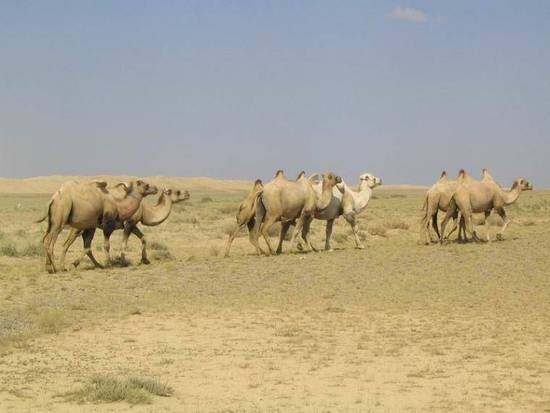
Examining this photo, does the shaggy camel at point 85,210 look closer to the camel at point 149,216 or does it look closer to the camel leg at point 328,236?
the camel at point 149,216

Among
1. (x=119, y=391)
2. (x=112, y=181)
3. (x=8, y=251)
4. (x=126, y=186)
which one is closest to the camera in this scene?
(x=119, y=391)

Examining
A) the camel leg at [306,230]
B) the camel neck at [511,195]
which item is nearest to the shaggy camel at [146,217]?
the camel leg at [306,230]

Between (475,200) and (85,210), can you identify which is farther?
(475,200)

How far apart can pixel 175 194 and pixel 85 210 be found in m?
3.76

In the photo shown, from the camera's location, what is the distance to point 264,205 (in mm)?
22078

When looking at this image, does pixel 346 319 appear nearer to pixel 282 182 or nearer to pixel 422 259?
pixel 422 259

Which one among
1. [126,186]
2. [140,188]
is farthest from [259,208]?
[126,186]

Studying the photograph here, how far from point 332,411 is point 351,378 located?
1.44m

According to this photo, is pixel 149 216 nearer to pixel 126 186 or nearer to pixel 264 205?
pixel 126 186

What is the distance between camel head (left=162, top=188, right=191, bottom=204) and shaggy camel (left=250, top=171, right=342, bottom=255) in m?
1.90

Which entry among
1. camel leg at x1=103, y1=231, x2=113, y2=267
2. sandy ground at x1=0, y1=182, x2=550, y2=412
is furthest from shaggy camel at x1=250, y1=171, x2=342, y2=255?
camel leg at x1=103, y1=231, x2=113, y2=267

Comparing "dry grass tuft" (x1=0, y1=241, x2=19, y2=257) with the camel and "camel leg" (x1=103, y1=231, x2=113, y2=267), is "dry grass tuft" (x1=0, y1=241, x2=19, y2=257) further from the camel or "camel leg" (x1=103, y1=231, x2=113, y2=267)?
Result: "camel leg" (x1=103, y1=231, x2=113, y2=267)

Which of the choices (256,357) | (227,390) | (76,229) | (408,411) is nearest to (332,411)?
(408,411)

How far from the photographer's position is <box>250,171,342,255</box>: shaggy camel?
866 inches
